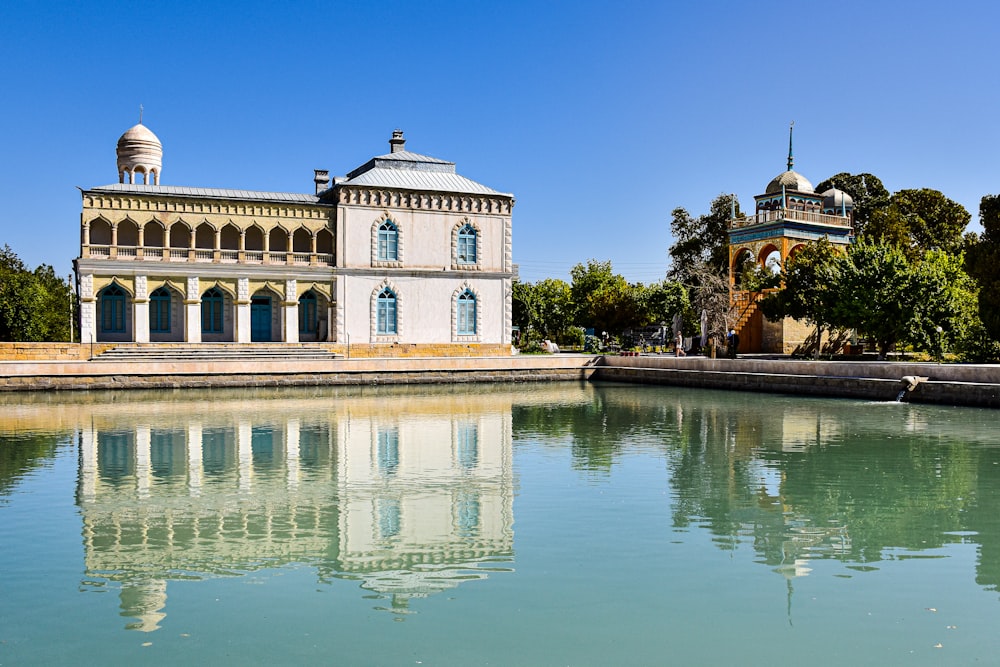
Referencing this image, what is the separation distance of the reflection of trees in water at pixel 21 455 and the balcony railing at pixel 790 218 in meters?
31.9

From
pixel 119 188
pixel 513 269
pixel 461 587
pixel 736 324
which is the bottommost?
pixel 461 587

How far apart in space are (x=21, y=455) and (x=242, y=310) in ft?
70.3

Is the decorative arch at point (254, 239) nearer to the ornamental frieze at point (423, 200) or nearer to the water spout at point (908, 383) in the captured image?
the ornamental frieze at point (423, 200)

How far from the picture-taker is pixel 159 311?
1387 inches

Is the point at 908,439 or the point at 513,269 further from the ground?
the point at 513,269

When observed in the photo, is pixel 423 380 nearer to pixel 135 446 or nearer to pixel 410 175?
pixel 410 175

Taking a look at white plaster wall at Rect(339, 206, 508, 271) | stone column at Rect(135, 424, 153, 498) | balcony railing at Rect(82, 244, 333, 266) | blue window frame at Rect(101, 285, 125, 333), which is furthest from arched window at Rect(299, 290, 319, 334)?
stone column at Rect(135, 424, 153, 498)

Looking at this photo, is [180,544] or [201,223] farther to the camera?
[201,223]

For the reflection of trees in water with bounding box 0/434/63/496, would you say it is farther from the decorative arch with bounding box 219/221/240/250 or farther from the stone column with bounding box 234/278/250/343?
the decorative arch with bounding box 219/221/240/250

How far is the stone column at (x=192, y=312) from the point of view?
114 ft

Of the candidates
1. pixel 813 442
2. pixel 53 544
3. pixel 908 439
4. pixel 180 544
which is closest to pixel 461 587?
pixel 180 544

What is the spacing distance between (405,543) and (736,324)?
110 feet

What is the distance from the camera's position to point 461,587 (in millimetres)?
7441

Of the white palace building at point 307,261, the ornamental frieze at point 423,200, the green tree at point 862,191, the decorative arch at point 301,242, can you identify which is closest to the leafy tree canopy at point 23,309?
the white palace building at point 307,261
